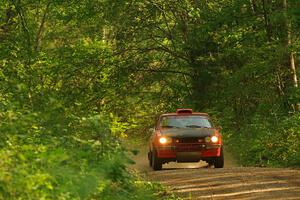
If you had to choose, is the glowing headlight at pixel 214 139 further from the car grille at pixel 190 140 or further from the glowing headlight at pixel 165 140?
the glowing headlight at pixel 165 140

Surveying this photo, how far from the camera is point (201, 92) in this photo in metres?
29.9

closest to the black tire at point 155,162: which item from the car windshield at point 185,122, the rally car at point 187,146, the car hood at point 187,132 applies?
the rally car at point 187,146

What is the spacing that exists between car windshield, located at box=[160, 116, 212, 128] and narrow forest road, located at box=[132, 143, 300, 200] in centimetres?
260

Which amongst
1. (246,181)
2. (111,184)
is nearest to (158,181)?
(246,181)

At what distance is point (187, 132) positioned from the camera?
60.3ft

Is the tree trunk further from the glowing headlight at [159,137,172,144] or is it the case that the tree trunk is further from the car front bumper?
the glowing headlight at [159,137,172,144]

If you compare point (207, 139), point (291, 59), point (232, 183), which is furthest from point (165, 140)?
point (291, 59)

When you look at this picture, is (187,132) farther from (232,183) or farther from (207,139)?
(232,183)

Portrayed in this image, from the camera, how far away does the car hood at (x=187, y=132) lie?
717 inches

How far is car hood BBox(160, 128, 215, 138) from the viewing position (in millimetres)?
18219

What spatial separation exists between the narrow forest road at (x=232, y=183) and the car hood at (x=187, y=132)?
1.67 metres

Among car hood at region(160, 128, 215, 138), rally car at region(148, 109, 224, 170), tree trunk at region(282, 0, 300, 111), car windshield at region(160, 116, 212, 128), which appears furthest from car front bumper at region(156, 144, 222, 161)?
tree trunk at region(282, 0, 300, 111)

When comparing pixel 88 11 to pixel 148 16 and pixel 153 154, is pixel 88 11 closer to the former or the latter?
pixel 148 16

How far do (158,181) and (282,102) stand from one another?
11.7 metres
